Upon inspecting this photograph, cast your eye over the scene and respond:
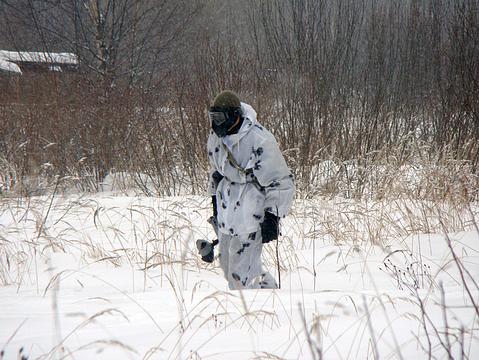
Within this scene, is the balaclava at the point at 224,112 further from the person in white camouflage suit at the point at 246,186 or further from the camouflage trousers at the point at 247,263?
the camouflage trousers at the point at 247,263

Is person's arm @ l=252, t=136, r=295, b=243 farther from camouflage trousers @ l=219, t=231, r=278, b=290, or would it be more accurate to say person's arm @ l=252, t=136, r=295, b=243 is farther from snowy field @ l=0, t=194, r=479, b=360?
snowy field @ l=0, t=194, r=479, b=360

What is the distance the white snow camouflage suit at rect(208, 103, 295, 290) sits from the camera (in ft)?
9.69

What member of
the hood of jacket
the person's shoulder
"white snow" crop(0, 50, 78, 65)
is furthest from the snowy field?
"white snow" crop(0, 50, 78, 65)

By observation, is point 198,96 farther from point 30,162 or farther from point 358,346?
point 358,346

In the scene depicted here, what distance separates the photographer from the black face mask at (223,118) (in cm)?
296

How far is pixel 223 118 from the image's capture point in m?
2.97

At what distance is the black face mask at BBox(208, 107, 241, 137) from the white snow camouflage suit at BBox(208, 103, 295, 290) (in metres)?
0.06

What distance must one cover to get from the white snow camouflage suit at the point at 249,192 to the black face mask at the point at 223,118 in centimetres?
6

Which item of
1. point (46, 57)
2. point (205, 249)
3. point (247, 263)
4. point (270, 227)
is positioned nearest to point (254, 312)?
point (270, 227)

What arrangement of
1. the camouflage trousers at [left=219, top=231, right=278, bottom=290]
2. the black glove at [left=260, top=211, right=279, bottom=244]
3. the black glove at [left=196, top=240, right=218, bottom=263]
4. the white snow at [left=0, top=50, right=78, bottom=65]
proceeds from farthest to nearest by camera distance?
1. the white snow at [left=0, top=50, right=78, bottom=65]
2. the black glove at [left=196, top=240, right=218, bottom=263]
3. the camouflage trousers at [left=219, top=231, right=278, bottom=290]
4. the black glove at [left=260, top=211, right=279, bottom=244]

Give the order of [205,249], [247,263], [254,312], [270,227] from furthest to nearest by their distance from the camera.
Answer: [205,249] < [247,263] < [270,227] < [254,312]

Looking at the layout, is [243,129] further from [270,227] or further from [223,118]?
[270,227]

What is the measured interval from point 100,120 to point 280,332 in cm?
705

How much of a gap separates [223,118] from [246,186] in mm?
450
